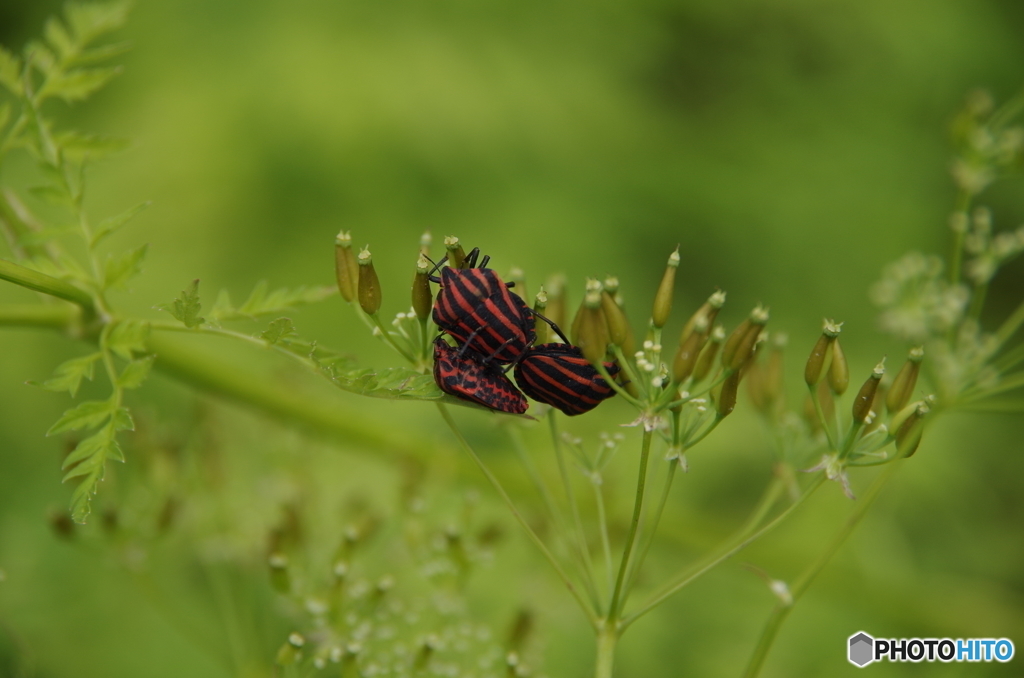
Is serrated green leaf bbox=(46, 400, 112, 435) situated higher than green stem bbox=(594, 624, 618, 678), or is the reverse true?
serrated green leaf bbox=(46, 400, 112, 435)

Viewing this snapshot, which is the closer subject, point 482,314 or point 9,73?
point 482,314

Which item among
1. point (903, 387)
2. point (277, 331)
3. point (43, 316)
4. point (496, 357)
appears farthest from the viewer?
point (43, 316)

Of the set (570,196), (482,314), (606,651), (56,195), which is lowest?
(606,651)

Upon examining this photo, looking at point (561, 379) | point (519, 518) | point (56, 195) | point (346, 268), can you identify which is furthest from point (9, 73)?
point (519, 518)

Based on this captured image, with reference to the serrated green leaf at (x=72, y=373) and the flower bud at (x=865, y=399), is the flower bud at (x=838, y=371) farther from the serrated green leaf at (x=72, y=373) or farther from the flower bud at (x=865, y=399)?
the serrated green leaf at (x=72, y=373)

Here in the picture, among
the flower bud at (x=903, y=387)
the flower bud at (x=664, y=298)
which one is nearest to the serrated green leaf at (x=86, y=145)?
the flower bud at (x=664, y=298)

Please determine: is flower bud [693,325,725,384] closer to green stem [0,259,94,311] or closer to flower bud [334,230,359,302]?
flower bud [334,230,359,302]

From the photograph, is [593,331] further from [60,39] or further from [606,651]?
[60,39]

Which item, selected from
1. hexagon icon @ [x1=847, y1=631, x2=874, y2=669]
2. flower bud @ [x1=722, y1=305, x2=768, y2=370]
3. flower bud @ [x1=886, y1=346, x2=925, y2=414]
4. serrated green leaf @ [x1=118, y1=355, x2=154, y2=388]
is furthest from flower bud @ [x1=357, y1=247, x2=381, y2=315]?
hexagon icon @ [x1=847, y1=631, x2=874, y2=669]
